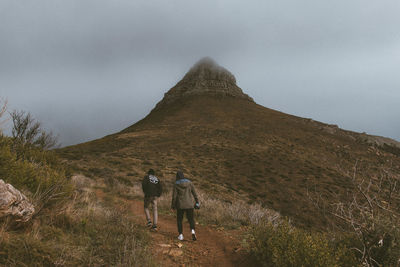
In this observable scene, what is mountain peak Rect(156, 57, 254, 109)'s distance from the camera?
6481cm

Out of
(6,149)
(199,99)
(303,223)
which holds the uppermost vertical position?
(199,99)

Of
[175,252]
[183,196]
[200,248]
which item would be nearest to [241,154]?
[183,196]

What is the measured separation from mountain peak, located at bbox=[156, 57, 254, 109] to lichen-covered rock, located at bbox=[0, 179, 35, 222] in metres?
61.6

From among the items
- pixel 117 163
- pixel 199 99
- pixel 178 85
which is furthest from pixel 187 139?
pixel 178 85

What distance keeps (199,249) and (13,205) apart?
12.2ft

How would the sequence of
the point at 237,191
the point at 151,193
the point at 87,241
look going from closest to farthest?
the point at 87,241
the point at 151,193
the point at 237,191

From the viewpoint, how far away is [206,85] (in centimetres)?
6669

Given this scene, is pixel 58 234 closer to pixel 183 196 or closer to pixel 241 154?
pixel 183 196

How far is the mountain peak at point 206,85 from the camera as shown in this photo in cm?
6481

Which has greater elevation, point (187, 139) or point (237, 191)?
point (187, 139)

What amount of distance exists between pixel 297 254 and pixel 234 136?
3558 centimetres

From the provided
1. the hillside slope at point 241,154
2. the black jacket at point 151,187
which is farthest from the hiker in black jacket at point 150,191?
the hillside slope at point 241,154

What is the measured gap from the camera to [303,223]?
612 inches

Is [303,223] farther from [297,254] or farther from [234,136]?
[234,136]
